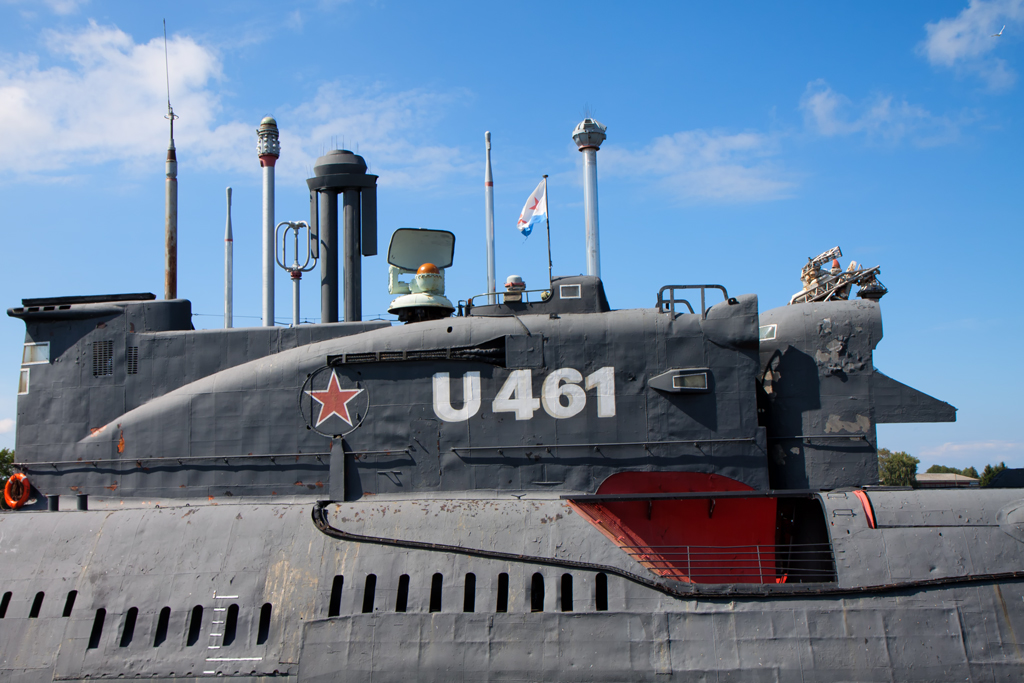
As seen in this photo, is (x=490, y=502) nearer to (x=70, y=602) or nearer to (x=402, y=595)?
(x=402, y=595)

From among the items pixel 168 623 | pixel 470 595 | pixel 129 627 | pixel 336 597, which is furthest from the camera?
pixel 129 627

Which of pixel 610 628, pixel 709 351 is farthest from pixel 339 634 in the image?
pixel 709 351

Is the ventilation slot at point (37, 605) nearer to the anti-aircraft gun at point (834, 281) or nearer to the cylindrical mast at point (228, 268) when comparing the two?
the anti-aircraft gun at point (834, 281)

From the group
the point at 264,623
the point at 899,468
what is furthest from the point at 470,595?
the point at 899,468

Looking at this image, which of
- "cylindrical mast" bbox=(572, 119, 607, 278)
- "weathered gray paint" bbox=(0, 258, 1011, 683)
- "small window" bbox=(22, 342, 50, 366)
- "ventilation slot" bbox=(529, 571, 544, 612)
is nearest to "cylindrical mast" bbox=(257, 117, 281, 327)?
"cylindrical mast" bbox=(572, 119, 607, 278)

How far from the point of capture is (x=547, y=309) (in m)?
13.6

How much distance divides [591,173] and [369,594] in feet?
72.6

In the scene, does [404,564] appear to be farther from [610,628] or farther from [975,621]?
[975,621]

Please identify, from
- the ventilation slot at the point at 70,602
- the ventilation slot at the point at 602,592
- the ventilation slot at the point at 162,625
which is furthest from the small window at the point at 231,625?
the ventilation slot at the point at 602,592

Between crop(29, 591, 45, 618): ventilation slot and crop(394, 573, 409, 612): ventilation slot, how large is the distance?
5.39m

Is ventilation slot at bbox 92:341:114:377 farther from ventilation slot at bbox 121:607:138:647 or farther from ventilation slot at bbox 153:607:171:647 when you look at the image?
ventilation slot at bbox 153:607:171:647

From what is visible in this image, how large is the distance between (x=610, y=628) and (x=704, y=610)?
1.25 m

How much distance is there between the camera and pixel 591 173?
30.5m

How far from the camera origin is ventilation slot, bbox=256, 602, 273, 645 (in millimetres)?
11188
